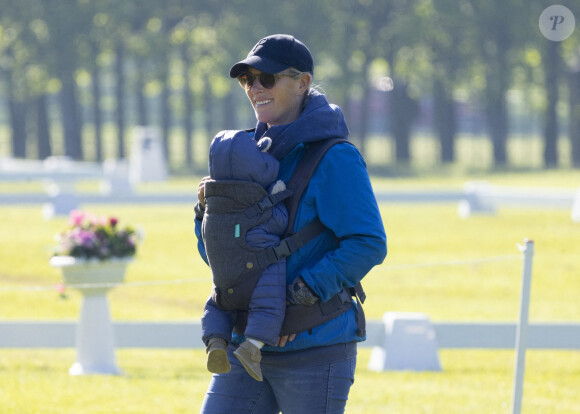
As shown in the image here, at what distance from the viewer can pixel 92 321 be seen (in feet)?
28.2

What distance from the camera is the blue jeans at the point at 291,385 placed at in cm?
379

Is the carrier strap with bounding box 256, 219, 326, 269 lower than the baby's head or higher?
lower

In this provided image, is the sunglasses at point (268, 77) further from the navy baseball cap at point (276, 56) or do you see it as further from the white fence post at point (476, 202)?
the white fence post at point (476, 202)

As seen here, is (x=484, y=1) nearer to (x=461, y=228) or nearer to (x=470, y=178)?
(x=470, y=178)

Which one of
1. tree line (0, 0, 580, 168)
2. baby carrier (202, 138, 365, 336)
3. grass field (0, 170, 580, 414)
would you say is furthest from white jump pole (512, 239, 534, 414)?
tree line (0, 0, 580, 168)

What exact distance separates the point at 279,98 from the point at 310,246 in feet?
1.65

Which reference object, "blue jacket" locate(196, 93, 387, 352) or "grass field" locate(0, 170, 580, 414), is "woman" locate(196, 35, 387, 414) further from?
"grass field" locate(0, 170, 580, 414)

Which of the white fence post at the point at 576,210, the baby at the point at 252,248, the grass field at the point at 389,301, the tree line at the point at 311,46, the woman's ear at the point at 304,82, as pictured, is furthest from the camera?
the tree line at the point at 311,46

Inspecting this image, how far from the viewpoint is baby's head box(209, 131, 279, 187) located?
12.4 ft

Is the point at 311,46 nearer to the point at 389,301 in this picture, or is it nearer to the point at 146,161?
the point at 146,161

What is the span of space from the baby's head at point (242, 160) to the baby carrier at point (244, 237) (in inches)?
1.4

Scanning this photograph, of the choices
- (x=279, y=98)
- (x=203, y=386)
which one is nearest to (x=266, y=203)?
(x=279, y=98)

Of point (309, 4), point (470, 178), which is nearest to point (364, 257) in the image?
point (470, 178)

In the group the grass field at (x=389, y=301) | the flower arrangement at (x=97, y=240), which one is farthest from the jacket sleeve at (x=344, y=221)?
the flower arrangement at (x=97, y=240)
